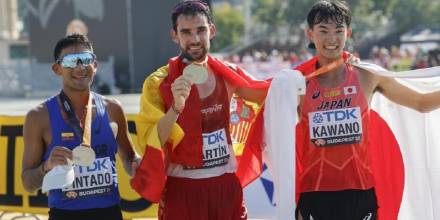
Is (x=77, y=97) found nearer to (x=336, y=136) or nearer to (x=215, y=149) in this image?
(x=215, y=149)

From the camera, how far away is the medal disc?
3742 millimetres

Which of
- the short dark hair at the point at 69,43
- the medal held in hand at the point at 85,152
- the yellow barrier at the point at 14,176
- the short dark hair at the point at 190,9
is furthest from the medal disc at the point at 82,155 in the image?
the yellow barrier at the point at 14,176

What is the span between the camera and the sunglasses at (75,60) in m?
3.98

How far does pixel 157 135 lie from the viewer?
A: 385 centimetres

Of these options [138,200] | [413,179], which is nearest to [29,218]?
[138,200]

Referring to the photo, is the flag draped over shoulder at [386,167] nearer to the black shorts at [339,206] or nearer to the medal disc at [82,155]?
the black shorts at [339,206]

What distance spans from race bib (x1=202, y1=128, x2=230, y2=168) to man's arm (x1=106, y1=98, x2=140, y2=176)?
1.43 feet

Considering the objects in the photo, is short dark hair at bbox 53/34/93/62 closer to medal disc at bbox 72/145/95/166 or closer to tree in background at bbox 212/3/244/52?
medal disc at bbox 72/145/95/166

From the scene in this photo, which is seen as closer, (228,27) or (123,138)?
(123,138)

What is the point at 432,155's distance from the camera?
15.3ft

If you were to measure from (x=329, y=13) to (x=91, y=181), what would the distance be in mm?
1597

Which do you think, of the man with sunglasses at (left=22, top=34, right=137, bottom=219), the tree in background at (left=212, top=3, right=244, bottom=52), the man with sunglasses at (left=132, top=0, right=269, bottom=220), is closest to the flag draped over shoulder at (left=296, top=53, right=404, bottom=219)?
the man with sunglasses at (left=132, top=0, right=269, bottom=220)

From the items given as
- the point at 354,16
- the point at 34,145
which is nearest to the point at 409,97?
the point at 34,145

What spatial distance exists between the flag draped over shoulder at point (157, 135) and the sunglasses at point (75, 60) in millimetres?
340
